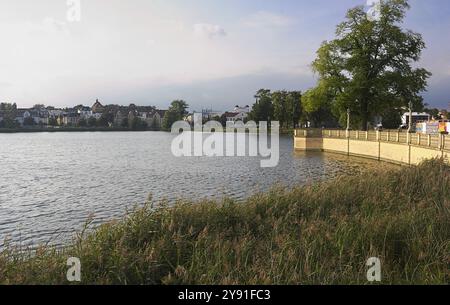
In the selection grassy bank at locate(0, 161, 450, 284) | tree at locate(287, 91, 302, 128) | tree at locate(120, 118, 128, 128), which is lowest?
grassy bank at locate(0, 161, 450, 284)

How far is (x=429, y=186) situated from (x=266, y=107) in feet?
352

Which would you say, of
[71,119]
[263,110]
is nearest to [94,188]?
[263,110]

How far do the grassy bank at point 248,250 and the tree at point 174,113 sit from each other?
145422mm

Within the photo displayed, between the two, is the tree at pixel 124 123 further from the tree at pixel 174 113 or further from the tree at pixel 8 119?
the tree at pixel 8 119

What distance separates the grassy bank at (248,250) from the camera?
5840 mm

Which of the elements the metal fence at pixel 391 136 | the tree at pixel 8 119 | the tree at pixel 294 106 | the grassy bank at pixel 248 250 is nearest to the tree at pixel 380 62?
the metal fence at pixel 391 136

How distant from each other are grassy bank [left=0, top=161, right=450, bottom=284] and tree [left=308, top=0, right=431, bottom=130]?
1518 inches

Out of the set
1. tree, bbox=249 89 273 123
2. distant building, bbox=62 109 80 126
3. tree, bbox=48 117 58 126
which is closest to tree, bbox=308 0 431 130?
tree, bbox=249 89 273 123

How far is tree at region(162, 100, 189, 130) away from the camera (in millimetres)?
153750

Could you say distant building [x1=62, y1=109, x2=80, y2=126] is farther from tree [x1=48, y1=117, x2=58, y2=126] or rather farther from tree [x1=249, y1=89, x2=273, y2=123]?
tree [x1=249, y1=89, x2=273, y2=123]

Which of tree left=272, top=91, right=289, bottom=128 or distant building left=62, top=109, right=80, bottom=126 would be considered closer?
tree left=272, top=91, right=289, bottom=128

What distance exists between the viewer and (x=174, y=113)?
157625 mm

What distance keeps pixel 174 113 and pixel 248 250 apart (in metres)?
153
